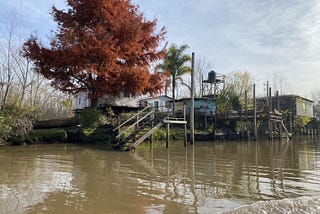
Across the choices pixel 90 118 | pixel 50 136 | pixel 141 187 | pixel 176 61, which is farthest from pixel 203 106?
pixel 141 187

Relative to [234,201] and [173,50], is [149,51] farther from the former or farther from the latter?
[234,201]

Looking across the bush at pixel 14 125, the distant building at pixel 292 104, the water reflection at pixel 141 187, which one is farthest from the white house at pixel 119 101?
the distant building at pixel 292 104

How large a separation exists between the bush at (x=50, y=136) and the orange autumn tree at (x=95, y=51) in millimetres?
3240

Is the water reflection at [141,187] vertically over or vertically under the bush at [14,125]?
under

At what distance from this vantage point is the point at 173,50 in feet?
116

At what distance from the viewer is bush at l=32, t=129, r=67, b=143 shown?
68.7 feet

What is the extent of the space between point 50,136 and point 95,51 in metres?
6.82

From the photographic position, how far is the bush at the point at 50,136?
20938 mm

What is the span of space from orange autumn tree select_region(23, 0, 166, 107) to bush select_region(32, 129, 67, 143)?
10.6 feet

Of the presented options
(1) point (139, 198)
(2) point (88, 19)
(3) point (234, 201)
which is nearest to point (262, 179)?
(3) point (234, 201)

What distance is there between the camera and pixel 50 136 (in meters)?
21.4

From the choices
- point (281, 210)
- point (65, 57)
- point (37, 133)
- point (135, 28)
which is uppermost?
point (135, 28)

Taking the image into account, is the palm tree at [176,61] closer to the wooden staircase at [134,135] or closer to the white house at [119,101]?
the white house at [119,101]

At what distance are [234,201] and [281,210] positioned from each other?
0.95m
